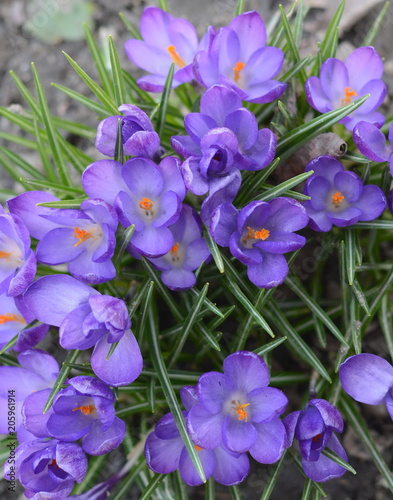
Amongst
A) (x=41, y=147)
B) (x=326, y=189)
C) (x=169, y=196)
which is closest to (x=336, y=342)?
(x=326, y=189)

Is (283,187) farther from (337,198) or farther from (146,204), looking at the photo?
(146,204)

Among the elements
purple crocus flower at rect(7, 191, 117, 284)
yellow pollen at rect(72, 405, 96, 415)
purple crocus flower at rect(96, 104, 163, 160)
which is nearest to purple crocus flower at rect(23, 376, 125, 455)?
yellow pollen at rect(72, 405, 96, 415)

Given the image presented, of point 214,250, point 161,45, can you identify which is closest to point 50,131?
point 161,45

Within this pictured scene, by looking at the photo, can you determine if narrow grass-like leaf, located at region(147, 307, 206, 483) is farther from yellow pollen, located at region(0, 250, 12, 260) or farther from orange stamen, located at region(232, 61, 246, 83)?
Answer: orange stamen, located at region(232, 61, 246, 83)

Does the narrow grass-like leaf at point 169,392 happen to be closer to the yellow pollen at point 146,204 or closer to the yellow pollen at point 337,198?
the yellow pollen at point 146,204

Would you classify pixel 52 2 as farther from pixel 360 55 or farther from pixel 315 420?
pixel 315 420

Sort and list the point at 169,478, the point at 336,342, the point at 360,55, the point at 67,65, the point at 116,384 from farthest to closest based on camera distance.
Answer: the point at 67,65
the point at 336,342
the point at 169,478
the point at 360,55
the point at 116,384
